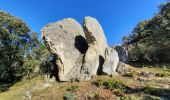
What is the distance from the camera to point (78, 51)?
41250 millimetres

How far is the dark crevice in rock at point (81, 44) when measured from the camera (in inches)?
1645

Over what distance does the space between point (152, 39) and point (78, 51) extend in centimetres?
1715

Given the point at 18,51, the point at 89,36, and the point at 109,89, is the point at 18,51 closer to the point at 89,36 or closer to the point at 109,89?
the point at 89,36

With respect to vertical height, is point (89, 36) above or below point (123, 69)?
above

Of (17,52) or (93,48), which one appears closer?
(93,48)

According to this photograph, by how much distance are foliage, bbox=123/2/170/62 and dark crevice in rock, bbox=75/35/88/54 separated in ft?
44.8

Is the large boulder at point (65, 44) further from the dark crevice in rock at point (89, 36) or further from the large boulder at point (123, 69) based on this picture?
the large boulder at point (123, 69)

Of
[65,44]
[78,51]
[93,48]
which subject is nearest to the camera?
[93,48]

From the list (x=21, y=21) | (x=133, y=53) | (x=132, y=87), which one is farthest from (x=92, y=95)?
(x=133, y=53)

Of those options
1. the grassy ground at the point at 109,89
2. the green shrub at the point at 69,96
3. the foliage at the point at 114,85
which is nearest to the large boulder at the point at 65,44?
the grassy ground at the point at 109,89

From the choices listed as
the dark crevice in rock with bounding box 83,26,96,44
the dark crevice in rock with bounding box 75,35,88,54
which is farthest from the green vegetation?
the dark crevice in rock with bounding box 83,26,96,44

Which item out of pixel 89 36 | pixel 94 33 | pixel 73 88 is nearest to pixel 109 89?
pixel 73 88

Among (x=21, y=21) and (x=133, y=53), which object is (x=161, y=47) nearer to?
(x=133, y=53)

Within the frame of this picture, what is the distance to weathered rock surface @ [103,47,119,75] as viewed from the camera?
3785 cm
